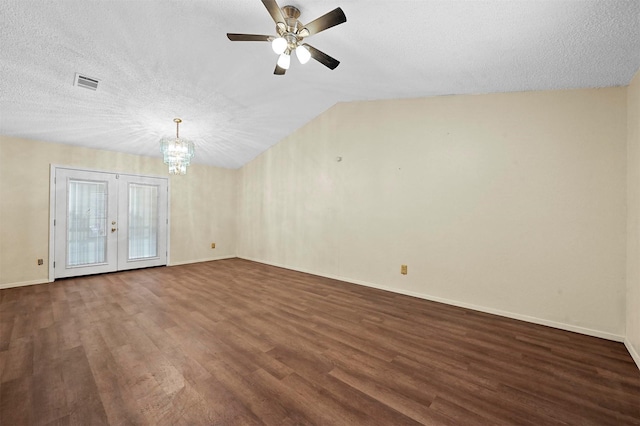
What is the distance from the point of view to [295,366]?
1908mm

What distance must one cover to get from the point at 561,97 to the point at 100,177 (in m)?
7.16

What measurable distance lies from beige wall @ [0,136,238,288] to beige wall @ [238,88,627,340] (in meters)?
2.98

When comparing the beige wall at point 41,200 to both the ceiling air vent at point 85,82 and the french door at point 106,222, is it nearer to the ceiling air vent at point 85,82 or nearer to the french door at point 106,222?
the french door at point 106,222

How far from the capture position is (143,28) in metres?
2.29

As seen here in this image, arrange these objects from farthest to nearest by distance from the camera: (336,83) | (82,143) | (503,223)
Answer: (82,143) → (336,83) → (503,223)

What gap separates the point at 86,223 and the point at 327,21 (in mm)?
5393

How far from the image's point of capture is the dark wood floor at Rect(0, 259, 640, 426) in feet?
4.83

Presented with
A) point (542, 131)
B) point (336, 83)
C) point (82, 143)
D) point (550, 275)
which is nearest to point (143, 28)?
point (336, 83)

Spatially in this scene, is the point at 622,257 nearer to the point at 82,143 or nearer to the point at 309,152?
the point at 309,152

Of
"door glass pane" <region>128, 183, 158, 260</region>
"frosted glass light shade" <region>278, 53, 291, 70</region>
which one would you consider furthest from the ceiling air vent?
"door glass pane" <region>128, 183, 158, 260</region>

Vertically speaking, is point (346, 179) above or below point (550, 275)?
above

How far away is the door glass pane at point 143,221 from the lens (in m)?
5.11

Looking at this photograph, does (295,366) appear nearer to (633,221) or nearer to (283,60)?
(283,60)

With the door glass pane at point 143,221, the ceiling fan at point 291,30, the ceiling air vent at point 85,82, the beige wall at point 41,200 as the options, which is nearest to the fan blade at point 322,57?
the ceiling fan at point 291,30
